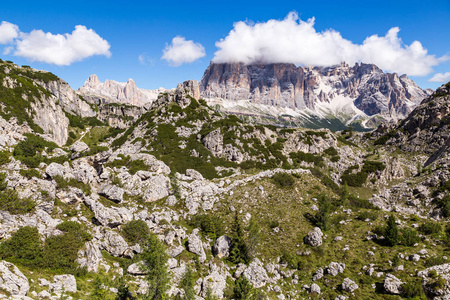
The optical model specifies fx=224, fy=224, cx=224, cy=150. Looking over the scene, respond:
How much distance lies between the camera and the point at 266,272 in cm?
4062

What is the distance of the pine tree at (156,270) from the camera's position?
26969 mm

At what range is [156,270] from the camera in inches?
1077

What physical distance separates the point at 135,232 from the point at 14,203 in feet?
58.4

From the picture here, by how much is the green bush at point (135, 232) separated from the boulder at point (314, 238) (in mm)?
32282

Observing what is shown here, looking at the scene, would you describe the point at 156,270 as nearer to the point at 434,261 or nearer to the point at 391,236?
the point at 391,236

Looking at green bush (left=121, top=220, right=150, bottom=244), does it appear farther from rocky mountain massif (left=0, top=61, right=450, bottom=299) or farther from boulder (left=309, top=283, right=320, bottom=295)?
boulder (left=309, top=283, right=320, bottom=295)

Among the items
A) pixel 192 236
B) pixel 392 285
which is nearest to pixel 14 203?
pixel 192 236

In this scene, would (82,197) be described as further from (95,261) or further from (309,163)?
(309,163)

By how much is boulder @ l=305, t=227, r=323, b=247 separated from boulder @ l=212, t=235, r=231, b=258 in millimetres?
16953

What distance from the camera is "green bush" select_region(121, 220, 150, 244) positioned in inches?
1526

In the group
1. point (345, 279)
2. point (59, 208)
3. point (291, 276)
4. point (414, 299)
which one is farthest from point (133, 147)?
point (414, 299)

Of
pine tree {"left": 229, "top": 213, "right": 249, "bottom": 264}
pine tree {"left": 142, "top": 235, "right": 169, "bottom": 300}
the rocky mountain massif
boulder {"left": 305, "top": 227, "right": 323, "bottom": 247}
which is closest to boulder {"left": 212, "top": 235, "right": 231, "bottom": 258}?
the rocky mountain massif

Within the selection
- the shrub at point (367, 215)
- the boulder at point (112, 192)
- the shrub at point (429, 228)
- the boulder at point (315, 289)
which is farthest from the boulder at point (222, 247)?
the shrub at point (429, 228)

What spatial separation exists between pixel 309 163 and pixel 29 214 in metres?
132
